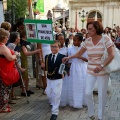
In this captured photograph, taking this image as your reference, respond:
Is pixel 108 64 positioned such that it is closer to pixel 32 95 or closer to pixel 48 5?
pixel 32 95

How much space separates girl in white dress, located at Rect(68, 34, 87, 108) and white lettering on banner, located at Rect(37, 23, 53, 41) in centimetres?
81

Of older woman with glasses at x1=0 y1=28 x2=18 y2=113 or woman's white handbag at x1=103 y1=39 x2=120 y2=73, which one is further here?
older woman with glasses at x1=0 y1=28 x2=18 y2=113

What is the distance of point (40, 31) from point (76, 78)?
135cm

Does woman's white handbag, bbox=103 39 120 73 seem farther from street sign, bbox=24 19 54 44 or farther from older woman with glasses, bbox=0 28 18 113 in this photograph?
older woman with glasses, bbox=0 28 18 113

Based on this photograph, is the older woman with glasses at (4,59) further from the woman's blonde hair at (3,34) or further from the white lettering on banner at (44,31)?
the white lettering on banner at (44,31)

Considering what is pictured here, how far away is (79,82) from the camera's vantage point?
6.41m

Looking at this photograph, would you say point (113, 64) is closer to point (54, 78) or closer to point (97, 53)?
point (97, 53)

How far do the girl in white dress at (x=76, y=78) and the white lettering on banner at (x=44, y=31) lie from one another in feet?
2.66

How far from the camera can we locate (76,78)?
6414 mm

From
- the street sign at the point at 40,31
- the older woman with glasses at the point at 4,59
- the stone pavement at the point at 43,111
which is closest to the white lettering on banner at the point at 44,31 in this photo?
the street sign at the point at 40,31

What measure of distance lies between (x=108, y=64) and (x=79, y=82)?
1.61m

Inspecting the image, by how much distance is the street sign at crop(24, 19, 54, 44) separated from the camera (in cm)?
571

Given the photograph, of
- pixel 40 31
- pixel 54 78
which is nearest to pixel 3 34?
pixel 40 31

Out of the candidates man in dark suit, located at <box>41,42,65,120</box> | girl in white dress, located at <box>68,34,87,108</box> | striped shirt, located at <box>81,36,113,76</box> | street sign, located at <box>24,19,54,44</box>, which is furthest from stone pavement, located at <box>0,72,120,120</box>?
street sign, located at <box>24,19,54,44</box>
